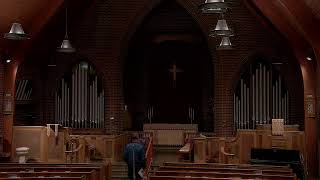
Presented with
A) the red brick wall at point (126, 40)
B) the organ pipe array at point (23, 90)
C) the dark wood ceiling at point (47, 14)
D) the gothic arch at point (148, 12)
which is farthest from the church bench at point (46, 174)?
the gothic arch at point (148, 12)

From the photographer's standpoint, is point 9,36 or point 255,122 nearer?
point 9,36

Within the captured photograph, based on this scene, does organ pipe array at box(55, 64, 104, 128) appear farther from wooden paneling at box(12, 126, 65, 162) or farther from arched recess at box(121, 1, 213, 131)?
wooden paneling at box(12, 126, 65, 162)

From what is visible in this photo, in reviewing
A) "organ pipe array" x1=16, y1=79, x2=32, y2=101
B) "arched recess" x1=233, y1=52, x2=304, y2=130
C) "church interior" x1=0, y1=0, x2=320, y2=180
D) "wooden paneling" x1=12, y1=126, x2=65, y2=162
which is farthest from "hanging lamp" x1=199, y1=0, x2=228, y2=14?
"organ pipe array" x1=16, y1=79, x2=32, y2=101

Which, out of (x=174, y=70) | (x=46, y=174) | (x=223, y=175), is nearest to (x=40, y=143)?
(x=46, y=174)

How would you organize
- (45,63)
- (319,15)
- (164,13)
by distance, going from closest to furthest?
(319,15) → (45,63) → (164,13)

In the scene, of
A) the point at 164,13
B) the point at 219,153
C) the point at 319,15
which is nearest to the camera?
the point at 319,15

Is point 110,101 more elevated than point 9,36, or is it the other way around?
point 9,36

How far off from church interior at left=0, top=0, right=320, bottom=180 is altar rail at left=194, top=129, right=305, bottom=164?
0.10ft

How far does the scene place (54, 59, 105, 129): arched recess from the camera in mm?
20469

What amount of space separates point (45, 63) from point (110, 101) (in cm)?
284

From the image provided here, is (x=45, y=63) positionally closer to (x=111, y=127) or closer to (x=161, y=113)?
(x=111, y=127)

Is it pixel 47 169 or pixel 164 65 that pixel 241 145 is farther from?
pixel 164 65

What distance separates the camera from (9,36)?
12391 mm

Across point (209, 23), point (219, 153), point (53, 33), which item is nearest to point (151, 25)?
point (209, 23)
